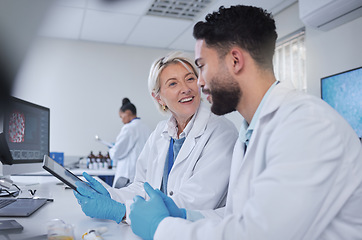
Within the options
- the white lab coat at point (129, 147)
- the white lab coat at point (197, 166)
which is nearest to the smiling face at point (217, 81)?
the white lab coat at point (197, 166)

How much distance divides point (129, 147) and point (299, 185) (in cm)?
361

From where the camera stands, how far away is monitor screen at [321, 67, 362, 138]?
2.68 m

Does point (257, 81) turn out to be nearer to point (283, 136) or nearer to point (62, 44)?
point (283, 136)

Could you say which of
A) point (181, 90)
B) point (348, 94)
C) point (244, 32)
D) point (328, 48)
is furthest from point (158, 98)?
point (328, 48)

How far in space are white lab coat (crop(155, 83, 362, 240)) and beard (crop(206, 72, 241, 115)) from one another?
157 mm

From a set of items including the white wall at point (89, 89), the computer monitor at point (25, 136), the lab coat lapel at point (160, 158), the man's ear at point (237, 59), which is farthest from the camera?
the white wall at point (89, 89)

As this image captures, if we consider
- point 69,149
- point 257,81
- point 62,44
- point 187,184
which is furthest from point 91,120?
point 257,81

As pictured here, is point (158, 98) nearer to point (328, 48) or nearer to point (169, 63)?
point (169, 63)

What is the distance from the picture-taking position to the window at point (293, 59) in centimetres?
356

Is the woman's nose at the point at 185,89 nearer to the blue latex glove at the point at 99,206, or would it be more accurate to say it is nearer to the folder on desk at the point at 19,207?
the blue latex glove at the point at 99,206

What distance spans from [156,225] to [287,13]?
3.52 metres

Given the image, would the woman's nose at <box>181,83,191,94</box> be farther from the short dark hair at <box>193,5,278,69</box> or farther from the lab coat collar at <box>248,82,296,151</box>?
the lab coat collar at <box>248,82,296,151</box>

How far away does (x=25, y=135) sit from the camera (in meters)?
1.80

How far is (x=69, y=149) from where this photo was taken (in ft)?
16.2
